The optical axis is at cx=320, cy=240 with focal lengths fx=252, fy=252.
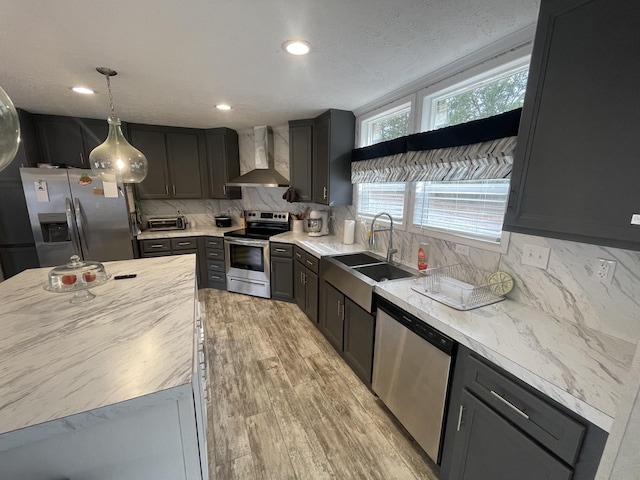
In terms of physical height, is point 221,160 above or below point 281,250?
above

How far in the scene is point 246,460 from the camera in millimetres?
1506

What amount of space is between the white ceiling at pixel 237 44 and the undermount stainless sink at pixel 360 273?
1.53m

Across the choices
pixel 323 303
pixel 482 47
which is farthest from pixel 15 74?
pixel 482 47

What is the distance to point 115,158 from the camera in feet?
5.65

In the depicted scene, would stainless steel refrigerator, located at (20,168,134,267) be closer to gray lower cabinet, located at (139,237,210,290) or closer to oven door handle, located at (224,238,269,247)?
gray lower cabinet, located at (139,237,210,290)

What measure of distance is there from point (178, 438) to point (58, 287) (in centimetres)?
111

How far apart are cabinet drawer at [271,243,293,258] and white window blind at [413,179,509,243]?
1.64 m

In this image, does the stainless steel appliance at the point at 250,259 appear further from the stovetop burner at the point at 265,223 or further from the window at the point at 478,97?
the window at the point at 478,97

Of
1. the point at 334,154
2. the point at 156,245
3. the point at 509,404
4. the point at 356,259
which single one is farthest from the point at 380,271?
the point at 156,245

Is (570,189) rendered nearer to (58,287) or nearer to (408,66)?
(408,66)

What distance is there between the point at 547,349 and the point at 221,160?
406 cm

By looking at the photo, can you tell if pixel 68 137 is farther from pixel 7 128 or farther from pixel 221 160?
pixel 7 128

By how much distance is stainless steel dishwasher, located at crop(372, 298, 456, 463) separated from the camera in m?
1.33

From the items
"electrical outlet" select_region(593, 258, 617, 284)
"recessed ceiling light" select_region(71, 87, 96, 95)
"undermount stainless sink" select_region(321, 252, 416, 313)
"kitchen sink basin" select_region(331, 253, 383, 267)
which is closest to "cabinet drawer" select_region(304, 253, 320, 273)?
"undermount stainless sink" select_region(321, 252, 416, 313)
